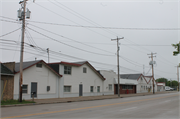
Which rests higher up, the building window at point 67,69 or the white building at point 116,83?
the building window at point 67,69

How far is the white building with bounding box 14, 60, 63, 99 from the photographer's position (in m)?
25.8

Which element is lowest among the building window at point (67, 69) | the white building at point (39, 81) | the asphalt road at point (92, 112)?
the asphalt road at point (92, 112)

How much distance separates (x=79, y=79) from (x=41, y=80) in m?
8.40

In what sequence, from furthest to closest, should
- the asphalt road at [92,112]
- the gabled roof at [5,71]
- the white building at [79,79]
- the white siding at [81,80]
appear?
the white siding at [81,80] < the white building at [79,79] < the gabled roof at [5,71] < the asphalt road at [92,112]

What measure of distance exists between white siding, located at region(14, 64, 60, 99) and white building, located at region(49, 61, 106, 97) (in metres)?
1.85

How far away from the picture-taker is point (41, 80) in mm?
28203

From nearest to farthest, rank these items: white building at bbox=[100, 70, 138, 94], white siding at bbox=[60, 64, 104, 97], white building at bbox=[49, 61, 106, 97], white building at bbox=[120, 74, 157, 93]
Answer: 1. white building at bbox=[49, 61, 106, 97]
2. white siding at bbox=[60, 64, 104, 97]
3. white building at bbox=[100, 70, 138, 94]
4. white building at bbox=[120, 74, 157, 93]

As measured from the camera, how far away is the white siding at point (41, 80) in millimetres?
25820

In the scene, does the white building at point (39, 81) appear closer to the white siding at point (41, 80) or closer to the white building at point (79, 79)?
the white siding at point (41, 80)

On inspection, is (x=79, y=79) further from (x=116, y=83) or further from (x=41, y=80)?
(x=116, y=83)

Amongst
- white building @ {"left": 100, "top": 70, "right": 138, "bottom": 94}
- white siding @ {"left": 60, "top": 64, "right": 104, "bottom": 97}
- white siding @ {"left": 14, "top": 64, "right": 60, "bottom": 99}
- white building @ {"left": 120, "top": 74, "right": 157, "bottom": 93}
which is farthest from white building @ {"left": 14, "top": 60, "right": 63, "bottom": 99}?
white building @ {"left": 120, "top": 74, "right": 157, "bottom": 93}

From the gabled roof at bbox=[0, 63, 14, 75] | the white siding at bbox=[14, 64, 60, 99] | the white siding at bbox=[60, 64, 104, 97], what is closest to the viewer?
the gabled roof at bbox=[0, 63, 14, 75]

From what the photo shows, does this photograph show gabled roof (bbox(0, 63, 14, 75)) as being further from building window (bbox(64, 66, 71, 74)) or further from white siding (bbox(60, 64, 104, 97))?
building window (bbox(64, 66, 71, 74))

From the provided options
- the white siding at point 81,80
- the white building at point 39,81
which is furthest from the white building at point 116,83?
the white building at point 39,81
